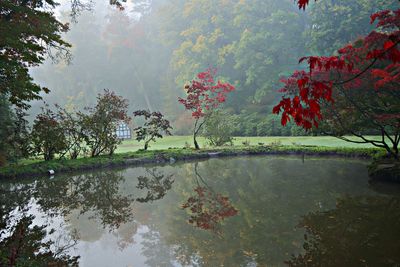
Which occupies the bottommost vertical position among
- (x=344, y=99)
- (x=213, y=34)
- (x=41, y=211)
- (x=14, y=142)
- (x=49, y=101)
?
(x=41, y=211)

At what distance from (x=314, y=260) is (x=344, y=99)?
6.56 m

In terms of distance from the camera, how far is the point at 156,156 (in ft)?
45.9

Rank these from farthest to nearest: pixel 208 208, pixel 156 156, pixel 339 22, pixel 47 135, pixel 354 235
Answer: pixel 339 22 → pixel 156 156 → pixel 47 135 → pixel 208 208 → pixel 354 235

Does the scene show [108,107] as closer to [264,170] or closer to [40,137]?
[40,137]

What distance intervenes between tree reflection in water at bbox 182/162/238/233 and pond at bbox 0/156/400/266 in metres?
0.02

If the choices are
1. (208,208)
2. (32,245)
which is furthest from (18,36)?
(208,208)

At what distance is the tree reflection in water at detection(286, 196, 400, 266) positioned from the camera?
360cm

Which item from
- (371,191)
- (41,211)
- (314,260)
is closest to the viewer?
(314,260)

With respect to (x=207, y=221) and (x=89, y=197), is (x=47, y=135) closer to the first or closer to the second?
(x=89, y=197)

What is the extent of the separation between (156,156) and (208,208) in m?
8.29

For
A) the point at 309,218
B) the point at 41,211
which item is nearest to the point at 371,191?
the point at 309,218

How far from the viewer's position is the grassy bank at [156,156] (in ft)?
35.0

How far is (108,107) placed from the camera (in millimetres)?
13617

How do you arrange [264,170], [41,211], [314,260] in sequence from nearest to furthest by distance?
[314,260]
[41,211]
[264,170]
